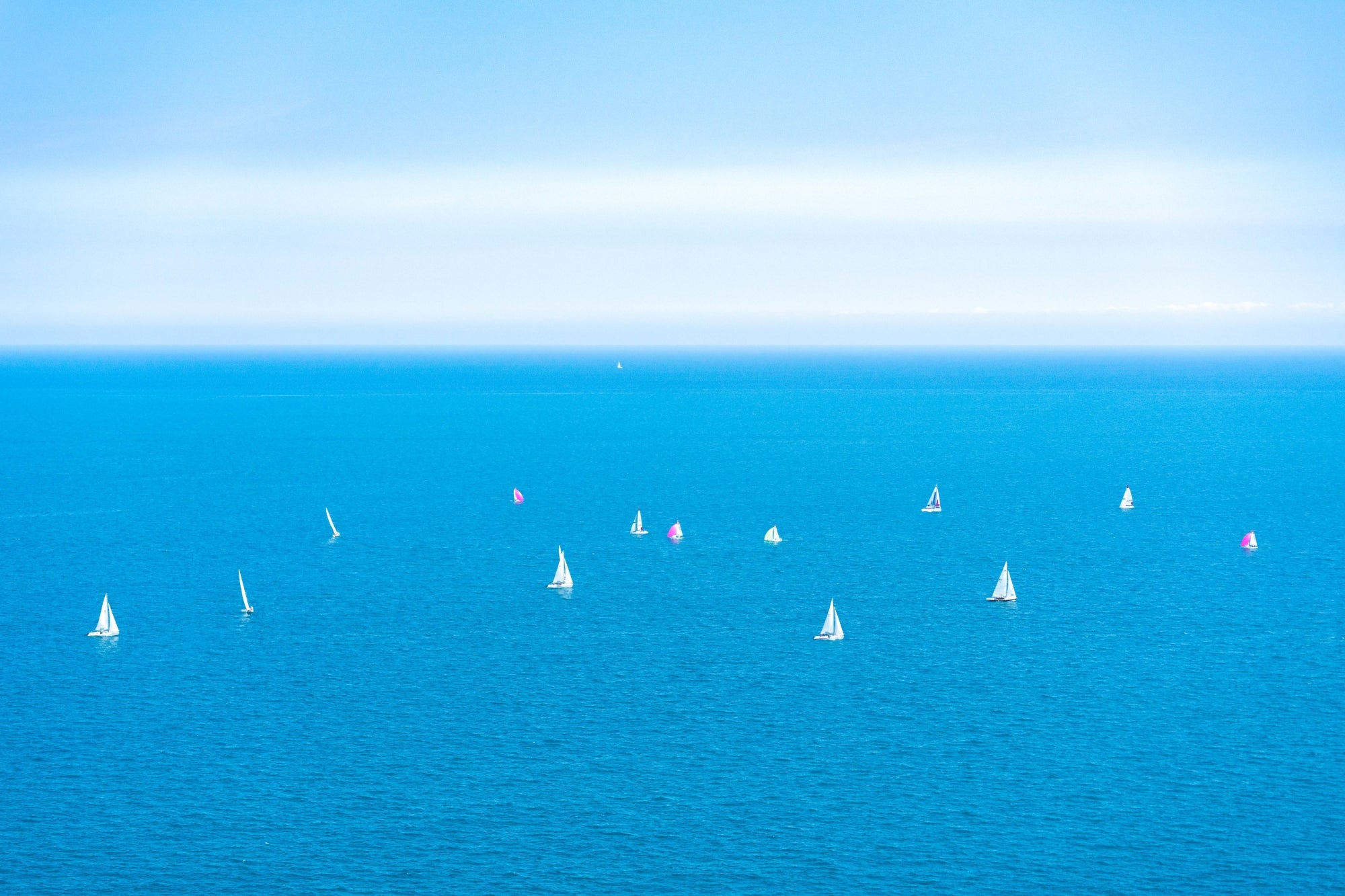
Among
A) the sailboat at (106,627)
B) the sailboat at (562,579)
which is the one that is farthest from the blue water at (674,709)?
the sailboat at (562,579)

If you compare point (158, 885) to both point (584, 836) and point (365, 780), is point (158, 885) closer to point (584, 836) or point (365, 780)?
point (365, 780)

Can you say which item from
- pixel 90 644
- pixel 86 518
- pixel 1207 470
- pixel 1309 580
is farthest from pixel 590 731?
pixel 1207 470

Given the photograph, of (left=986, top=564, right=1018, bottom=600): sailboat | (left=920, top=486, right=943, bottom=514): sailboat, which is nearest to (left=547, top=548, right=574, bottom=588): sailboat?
(left=986, top=564, right=1018, bottom=600): sailboat

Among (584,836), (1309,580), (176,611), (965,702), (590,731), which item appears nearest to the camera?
(584,836)

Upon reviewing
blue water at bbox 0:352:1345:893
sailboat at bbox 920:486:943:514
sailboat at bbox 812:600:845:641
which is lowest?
blue water at bbox 0:352:1345:893

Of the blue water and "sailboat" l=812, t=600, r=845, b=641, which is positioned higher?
"sailboat" l=812, t=600, r=845, b=641

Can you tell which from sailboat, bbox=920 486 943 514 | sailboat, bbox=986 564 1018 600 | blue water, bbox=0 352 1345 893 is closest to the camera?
blue water, bbox=0 352 1345 893

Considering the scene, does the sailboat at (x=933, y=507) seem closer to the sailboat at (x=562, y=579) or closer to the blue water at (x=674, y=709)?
the blue water at (x=674, y=709)

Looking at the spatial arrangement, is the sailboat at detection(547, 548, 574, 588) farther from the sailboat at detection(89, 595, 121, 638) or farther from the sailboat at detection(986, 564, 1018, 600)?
the sailboat at detection(986, 564, 1018, 600)

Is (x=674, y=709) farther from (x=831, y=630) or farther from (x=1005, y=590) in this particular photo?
(x=1005, y=590)
